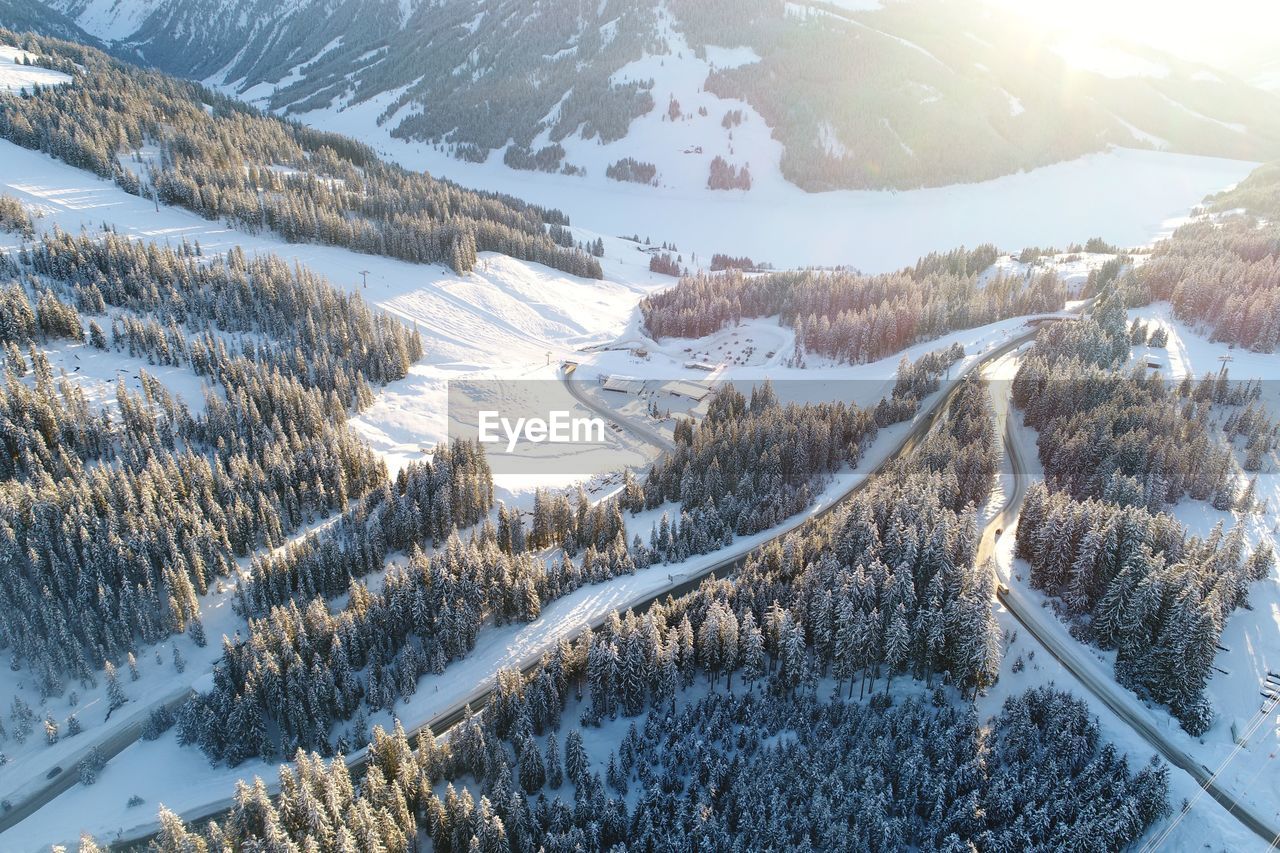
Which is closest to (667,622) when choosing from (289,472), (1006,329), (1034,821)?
(1034,821)

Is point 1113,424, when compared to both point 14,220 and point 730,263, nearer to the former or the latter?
point 730,263

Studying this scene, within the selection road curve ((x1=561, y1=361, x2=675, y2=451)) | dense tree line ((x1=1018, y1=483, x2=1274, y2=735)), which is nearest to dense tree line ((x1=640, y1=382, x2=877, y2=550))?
road curve ((x1=561, y1=361, x2=675, y2=451))

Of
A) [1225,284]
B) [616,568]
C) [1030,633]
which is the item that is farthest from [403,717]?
[1225,284]

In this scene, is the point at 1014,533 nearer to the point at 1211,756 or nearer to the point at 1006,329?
the point at 1211,756

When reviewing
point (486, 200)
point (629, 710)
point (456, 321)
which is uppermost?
point (486, 200)

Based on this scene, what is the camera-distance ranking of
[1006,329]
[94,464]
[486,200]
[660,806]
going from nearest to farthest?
1. [660,806]
2. [94,464]
3. [1006,329]
4. [486,200]

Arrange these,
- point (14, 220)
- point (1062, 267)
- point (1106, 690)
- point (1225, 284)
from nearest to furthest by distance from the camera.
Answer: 1. point (1106, 690)
2. point (14, 220)
3. point (1225, 284)
4. point (1062, 267)
